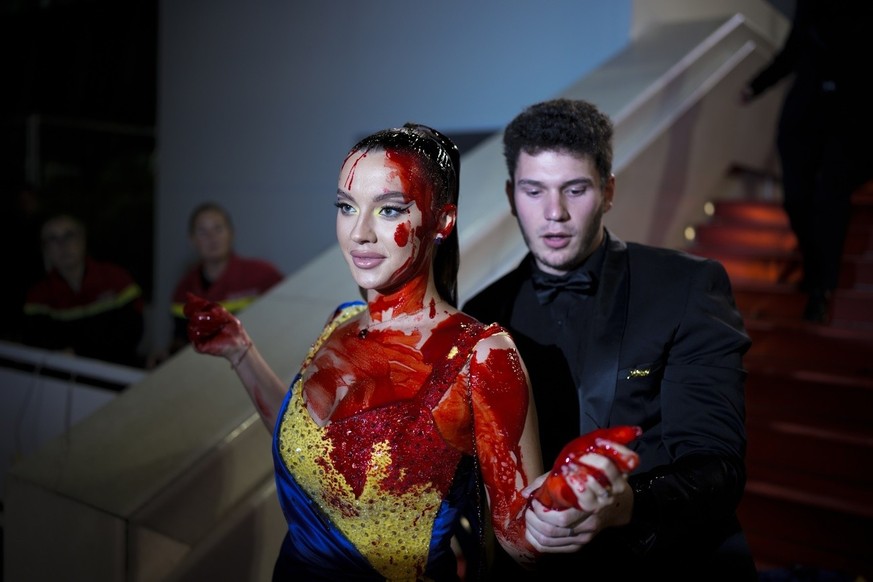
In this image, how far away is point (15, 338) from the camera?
7.09m

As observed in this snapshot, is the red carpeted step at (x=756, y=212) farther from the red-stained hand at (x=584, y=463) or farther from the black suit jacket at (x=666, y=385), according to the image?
the red-stained hand at (x=584, y=463)

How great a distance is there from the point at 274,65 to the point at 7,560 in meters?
5.36

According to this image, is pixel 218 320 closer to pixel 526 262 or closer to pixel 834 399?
pixel 526 262

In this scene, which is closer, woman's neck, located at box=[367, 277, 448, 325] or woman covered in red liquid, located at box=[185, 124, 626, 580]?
woman covered in red liquid, located at box=[185, 124, 626, 580]

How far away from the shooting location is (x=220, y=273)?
448 cm

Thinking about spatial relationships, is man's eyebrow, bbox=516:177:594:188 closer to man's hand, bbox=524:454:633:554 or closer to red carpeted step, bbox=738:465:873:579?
man's hand, bbox=524:454:633:554

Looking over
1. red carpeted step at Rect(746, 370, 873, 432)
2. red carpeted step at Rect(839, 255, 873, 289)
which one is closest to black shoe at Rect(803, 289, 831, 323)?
red carpeted step at Rect(746, 370, 873, 432)

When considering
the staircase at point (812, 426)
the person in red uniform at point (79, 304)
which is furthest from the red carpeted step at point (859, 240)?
the person in red uniform at point (79, 304)

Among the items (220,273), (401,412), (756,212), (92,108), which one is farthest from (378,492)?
(92,108)

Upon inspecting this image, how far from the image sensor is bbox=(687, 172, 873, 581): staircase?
2961mm

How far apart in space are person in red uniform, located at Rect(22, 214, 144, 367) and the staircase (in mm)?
3586

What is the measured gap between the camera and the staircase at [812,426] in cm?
296

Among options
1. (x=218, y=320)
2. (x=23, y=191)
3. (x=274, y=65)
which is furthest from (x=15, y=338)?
(x=218, y=320)

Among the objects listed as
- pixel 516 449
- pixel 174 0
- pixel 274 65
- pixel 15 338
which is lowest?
pixel 15 338
